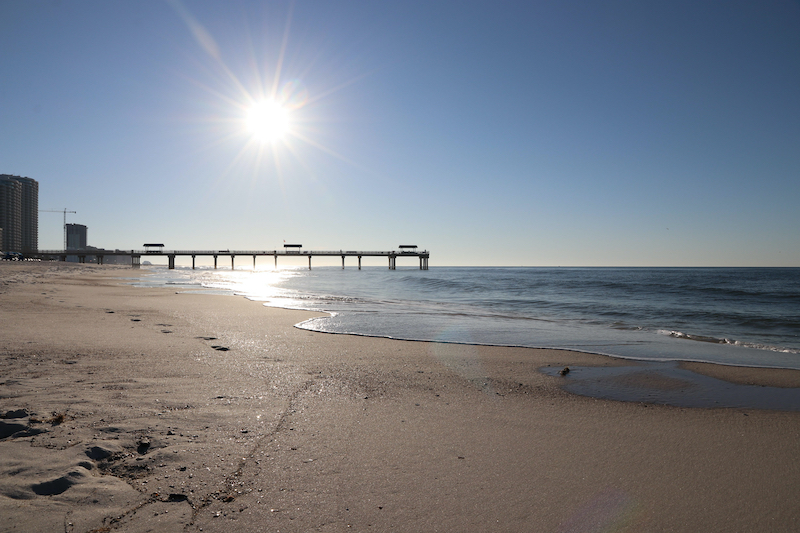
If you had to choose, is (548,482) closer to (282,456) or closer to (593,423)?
(593,423)

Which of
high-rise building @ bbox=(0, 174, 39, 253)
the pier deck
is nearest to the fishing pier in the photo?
the pier deck

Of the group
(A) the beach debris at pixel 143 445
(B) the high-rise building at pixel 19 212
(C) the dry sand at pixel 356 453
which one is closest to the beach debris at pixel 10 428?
(C) the dry sand at pixel 356 453

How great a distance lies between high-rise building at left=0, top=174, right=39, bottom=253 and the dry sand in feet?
545

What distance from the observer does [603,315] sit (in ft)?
56.2

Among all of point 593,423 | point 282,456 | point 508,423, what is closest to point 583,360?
point 593,423

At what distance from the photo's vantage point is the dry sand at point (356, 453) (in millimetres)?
2658

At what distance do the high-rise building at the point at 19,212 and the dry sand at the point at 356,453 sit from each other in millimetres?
166039

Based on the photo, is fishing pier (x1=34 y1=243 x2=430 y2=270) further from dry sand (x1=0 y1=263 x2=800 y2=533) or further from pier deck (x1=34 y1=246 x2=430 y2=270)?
dry sand (x1=0 y1=263 x2=800 y2=533)

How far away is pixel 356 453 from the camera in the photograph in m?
3.52

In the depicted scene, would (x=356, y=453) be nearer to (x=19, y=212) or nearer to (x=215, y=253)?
(x=215, y=253)

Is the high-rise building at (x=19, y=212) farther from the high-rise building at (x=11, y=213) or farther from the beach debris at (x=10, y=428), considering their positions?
the beach debris at (x=10, y=428)

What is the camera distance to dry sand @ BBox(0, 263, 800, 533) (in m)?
2.66

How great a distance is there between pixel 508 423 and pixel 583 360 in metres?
4.33

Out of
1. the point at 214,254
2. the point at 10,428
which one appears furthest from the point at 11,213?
the point at 10,428
